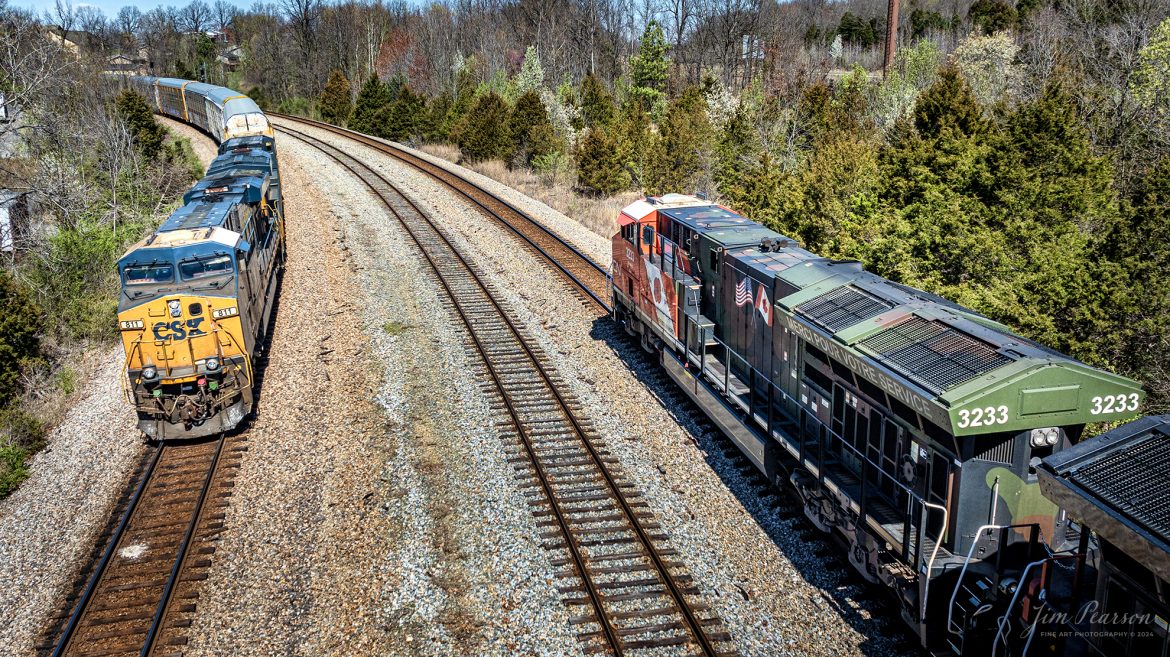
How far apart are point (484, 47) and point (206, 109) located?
145 feet

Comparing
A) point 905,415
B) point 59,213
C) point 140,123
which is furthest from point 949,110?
point 140,123

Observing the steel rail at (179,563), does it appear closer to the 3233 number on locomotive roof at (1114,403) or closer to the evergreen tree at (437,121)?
the 3233 number on locomotive roof at (1114,403)

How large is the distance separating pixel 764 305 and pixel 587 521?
4444mm

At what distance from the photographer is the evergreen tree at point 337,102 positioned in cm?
6222

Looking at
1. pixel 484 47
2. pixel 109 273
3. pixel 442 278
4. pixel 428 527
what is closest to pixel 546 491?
pixel 428 527

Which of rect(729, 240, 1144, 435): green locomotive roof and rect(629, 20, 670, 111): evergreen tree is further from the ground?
rect(629, 20, 670, 111): evergreen tree

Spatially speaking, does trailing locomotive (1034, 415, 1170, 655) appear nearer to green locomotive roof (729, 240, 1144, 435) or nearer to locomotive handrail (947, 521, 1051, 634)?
locomotive handrail (947, 521, 1051, 634)

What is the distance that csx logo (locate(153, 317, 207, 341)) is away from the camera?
13.5 metres

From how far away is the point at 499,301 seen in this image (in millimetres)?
20562

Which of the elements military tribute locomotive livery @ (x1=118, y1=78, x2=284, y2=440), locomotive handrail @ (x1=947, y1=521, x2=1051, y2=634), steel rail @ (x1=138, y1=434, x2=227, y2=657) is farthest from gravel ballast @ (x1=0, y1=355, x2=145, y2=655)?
locomotive handrail @ (x1=947, y1=521, x2=1051, y2=634)

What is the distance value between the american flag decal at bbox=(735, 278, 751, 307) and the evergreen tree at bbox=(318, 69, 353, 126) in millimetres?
54295

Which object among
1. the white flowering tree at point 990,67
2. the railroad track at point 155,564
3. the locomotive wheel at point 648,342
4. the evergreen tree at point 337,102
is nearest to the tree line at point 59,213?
the railroad track at point 155,564

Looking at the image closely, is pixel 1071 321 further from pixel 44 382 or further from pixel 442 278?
pixel 44 382

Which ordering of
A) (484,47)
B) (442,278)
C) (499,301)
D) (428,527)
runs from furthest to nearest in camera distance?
(484,47)
(442,278)
(499,301)
(428,527)
